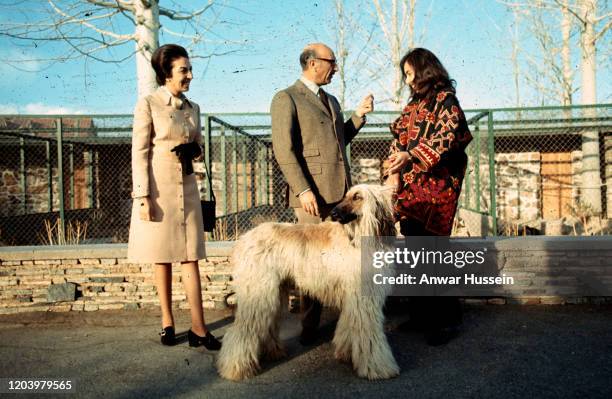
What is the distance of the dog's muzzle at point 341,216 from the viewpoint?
2.51m

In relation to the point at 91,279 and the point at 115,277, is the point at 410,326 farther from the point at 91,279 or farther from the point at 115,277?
the point at 91,279

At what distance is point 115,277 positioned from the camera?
4414 millimetres

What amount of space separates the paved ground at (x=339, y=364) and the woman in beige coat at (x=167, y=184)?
0.56 metres

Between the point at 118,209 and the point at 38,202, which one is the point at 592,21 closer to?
the point at 118,209

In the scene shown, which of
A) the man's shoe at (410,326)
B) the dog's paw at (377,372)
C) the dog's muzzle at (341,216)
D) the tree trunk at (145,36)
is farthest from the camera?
the tree trunk at (145,36)

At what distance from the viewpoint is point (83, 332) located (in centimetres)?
381

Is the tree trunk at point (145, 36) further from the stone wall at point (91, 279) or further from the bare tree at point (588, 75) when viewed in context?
the bare tree at point (588, 75)

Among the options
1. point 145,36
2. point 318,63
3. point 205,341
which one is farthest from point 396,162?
point 145,36

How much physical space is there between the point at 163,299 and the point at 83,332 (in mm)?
1078

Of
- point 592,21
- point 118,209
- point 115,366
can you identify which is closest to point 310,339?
point 115,366

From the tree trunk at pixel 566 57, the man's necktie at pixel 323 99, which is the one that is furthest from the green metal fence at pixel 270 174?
the man's necktie at pixel 323 99

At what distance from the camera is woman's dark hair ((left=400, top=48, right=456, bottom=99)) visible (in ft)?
10.5

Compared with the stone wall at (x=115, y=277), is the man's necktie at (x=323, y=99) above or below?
above

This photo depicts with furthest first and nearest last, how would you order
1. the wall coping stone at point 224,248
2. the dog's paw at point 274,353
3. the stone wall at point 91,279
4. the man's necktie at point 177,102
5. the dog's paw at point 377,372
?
the stone wall at point 91,279
the wall coping stone at point 224,248
the man's necktie at point 177,102
the dog's paw at point 274,353
the dog's paw at point 377,372
